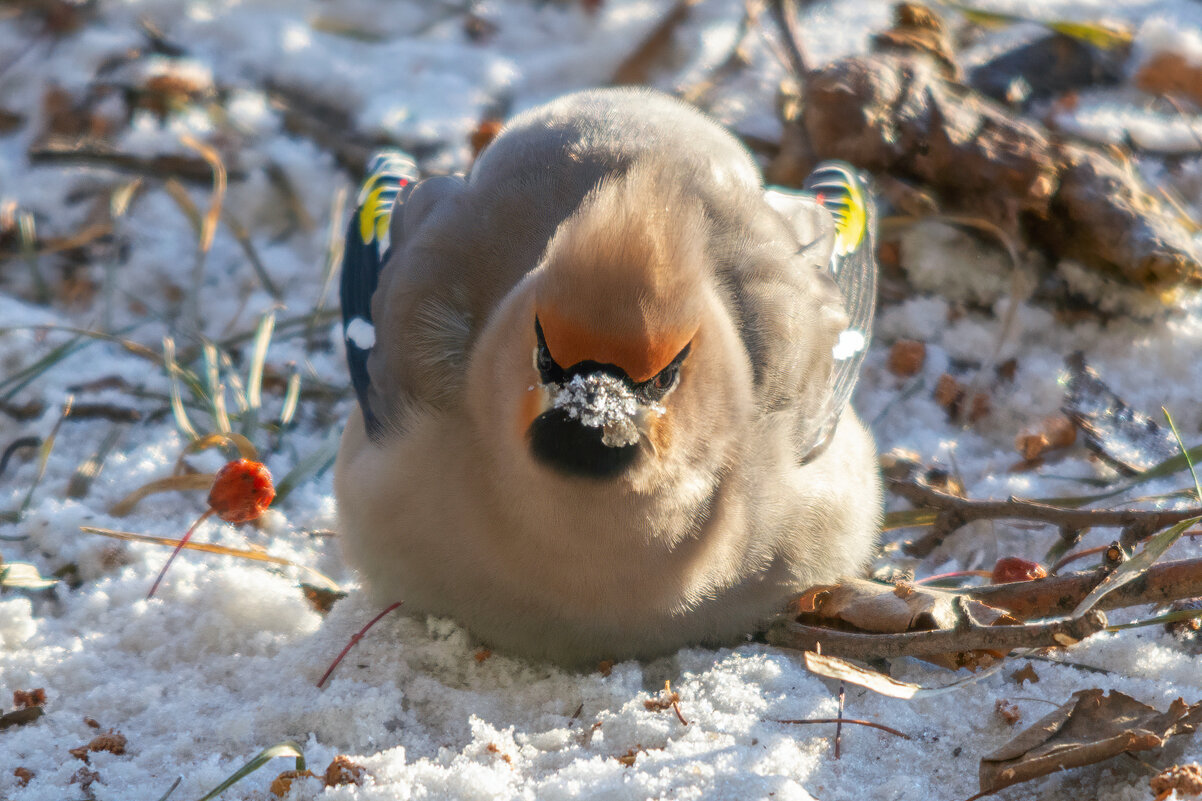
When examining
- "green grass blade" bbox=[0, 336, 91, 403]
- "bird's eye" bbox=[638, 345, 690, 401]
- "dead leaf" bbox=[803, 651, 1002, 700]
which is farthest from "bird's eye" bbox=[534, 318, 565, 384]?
"green grass blade" bbox=[0, 336, 91, 403]

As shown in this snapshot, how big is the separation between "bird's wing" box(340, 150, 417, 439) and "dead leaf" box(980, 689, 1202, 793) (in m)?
1.57

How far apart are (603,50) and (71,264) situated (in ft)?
7.47

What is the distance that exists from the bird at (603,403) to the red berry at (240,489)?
0.19 metres

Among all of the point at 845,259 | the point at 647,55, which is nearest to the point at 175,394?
the point at 845,259

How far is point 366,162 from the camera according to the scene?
4527 mm

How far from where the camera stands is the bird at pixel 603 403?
2371mm

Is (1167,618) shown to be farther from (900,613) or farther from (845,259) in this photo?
(845,259)

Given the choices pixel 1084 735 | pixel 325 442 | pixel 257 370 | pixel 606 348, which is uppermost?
Answer: pixel 606 348

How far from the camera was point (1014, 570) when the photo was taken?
288 centimetres

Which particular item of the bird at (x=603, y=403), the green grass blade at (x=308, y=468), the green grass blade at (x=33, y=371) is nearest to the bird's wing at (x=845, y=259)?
the bird at (x=603, y=403)

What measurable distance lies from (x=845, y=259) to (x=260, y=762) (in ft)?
6.74

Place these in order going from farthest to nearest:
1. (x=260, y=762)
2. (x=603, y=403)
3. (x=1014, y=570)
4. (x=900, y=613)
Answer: (x=1014, y=570)
(x=900, y=613)
(x=603, y=403)
(x=260, y=762)

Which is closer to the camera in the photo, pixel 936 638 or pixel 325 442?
pixel 936 638

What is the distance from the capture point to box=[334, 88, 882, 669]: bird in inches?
93.4
